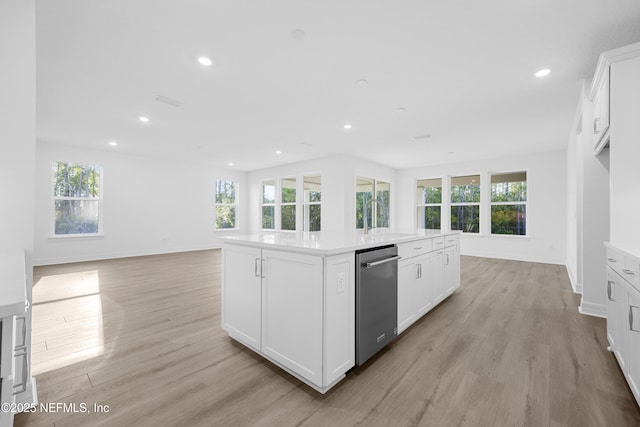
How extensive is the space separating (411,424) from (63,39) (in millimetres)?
3879

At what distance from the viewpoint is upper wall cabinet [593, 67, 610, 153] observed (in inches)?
91.4

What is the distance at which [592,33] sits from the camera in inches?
88.5

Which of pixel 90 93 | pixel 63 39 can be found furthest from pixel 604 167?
pixel 90 93

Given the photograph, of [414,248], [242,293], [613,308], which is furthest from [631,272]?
[242,293]

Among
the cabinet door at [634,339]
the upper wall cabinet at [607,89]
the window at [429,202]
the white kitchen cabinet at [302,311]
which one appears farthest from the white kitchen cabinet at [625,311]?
the window at [429,202]

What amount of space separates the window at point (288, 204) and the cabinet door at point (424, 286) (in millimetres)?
5925

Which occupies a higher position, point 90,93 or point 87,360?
point 90,93

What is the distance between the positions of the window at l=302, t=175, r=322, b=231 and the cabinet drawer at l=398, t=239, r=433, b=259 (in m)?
5.20

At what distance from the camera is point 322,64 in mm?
2748

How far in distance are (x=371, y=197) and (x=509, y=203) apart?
11.3 feet

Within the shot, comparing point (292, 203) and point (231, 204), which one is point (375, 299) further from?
point (231, 204)

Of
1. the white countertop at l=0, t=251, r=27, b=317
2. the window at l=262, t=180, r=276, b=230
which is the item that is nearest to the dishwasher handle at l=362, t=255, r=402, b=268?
the white countertop at l=0, t=251, r=27, b=317

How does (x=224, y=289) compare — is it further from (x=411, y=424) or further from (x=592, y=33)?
(x=592, y=33)

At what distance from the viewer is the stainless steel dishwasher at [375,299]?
1.84 meters
